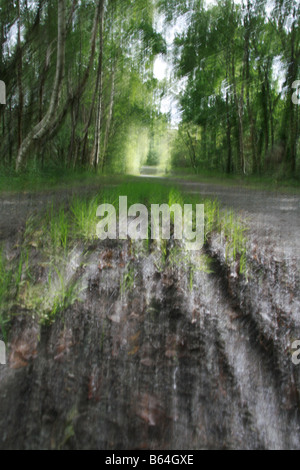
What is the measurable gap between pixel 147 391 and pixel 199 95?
19.2m

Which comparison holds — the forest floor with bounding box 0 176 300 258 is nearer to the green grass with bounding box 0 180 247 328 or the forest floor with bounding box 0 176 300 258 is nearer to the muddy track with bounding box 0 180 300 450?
the green grass with bounding box 0 180 247 328

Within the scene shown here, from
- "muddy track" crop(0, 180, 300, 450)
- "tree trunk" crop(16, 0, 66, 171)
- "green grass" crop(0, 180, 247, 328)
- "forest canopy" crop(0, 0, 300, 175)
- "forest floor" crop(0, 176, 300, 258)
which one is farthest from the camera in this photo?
"forest canopy" crop(0, 0, 300, 175)

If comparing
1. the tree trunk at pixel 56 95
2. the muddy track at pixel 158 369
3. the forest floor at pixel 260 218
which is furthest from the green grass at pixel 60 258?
the tree trunk at pixel 56 95

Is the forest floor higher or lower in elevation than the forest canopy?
lower

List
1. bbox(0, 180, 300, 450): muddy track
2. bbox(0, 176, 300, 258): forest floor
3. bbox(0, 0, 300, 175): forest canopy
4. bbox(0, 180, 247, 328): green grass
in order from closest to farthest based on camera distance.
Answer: bbox(0, 180, 300, 450): muddy track < bbox(0, 180, 247, 328): green grass < bbox(0, 176, 300, 258): forest floor < bbox(0, 0, 300, 175): forest canopy

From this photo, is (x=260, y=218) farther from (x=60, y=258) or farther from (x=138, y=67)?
(x=138, y=67)

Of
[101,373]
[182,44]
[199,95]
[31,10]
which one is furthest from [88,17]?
[101,373]

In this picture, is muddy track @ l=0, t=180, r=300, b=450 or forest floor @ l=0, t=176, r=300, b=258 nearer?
muddy track @ l=0, t=180, r=300, b=450

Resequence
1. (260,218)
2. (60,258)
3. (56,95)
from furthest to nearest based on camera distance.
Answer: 1. (56,95)
2. (260,218)
3. (60,258)

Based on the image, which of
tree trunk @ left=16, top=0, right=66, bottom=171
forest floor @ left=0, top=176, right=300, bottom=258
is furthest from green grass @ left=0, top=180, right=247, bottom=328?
tree trunk @ left=16, top=0, right=66, bottom=171

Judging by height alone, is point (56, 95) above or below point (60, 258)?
above

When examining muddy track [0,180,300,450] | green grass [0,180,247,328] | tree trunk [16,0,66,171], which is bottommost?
muddy track [0,180,300,450]

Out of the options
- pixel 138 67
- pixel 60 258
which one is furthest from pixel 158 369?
pixel 138 67

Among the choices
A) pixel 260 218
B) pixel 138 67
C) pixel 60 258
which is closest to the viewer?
pixel 60 258
